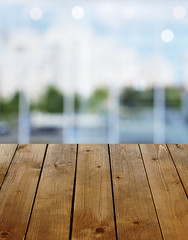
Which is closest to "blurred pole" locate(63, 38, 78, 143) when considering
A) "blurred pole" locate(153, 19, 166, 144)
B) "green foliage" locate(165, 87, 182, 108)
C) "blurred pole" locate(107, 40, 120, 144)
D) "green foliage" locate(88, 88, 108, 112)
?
"green foliage" locate(88, 88, 108, 112)

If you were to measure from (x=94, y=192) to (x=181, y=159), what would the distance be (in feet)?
1.79

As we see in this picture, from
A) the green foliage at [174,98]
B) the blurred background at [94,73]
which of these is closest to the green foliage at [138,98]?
the blurred background at [94,73]

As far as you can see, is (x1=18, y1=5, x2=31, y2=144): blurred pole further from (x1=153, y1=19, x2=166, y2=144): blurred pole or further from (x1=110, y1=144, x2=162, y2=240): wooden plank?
(x1=110, y1=144, x2=162, y2=240): wooden plank

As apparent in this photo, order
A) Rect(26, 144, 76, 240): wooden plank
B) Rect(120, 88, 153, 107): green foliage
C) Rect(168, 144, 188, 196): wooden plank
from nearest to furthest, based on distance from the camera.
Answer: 1. Rect(26, 144, 76, 240): wooden plank
2. Rect(168, 144, 188, 196): wooden plank
3. Rect(120, 88, 153, 107): green foliage

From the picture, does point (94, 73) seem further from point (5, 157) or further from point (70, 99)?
point (5, 157)

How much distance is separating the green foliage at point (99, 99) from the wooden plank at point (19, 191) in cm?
408

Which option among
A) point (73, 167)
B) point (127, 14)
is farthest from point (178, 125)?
point (73, 167)

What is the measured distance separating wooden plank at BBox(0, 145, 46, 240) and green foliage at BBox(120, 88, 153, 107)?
412cm

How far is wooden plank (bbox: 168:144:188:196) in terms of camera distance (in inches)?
60.5

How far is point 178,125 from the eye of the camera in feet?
19.2

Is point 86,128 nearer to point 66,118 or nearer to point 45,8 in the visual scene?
point 66,118

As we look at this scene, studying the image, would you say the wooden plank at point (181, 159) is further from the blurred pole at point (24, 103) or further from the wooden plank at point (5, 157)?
the blurred pole at point (24, 103)

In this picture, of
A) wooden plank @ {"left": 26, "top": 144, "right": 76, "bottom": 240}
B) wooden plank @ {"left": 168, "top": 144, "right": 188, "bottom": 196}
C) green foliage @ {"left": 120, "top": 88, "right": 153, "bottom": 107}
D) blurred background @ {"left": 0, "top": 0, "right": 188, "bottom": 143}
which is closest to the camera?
wooden plank @ {"left": 26, "top": 144, "right": 76, "bottom": 240}

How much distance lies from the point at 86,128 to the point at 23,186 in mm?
4521
